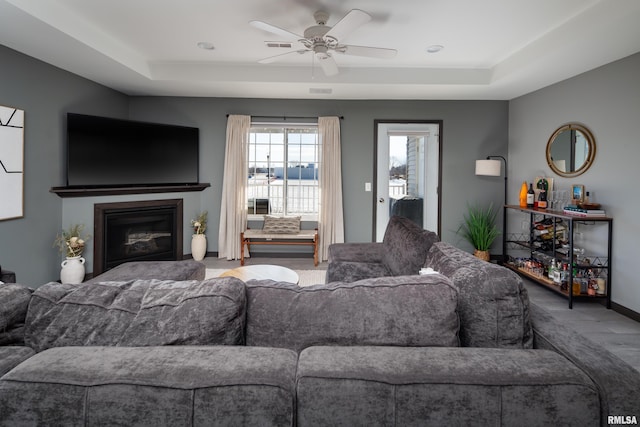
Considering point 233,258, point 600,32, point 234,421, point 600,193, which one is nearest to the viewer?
point 234,421

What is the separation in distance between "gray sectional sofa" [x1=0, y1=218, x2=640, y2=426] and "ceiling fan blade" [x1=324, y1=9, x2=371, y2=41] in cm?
191

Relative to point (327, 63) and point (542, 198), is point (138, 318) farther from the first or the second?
point (542, 198)

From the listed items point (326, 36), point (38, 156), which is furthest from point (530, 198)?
point (38, 156)

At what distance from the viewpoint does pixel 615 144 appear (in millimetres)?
3492

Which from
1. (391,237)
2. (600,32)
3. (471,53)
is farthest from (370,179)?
(600,32)

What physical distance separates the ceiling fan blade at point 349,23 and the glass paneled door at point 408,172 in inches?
108

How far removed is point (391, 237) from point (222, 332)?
6.84 ft

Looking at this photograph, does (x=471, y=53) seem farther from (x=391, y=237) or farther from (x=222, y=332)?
(x=222, y=332)

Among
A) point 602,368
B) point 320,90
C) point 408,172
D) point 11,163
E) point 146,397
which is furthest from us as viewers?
point 408,172

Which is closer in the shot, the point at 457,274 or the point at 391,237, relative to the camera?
the point at 457,274

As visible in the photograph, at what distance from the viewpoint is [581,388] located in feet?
3.00

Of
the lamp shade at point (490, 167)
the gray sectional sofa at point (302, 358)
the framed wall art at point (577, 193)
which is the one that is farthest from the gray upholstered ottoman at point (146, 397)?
the lamp shade at point (490, 167)

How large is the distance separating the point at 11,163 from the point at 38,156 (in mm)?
371

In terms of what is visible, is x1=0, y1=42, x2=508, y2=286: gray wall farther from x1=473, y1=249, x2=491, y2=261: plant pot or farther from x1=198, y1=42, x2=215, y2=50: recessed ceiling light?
x1=198, y1=42, x2=215, y2=50: recessed ceiling light
